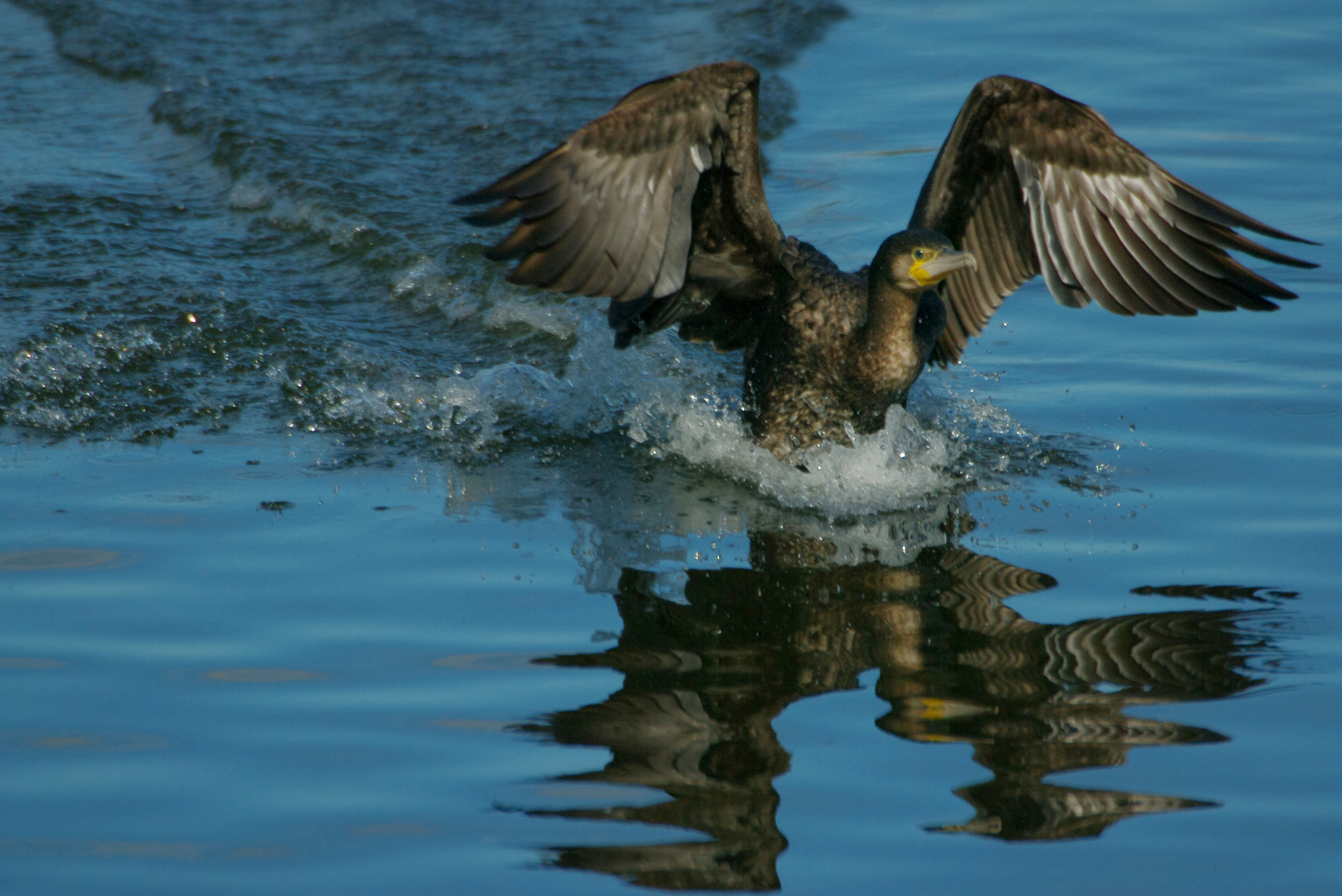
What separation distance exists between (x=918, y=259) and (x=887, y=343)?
0.39m

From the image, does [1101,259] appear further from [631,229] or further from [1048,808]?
[1048,808]

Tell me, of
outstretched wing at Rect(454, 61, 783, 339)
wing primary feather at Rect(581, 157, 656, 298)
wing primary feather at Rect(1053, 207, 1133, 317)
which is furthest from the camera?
wing primary feather at Rect(1053, 207, 1133, 317)

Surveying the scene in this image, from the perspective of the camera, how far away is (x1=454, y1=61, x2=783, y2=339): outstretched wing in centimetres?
486

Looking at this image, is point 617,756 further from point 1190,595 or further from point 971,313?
point 971,313

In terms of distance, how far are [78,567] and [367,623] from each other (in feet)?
3.37

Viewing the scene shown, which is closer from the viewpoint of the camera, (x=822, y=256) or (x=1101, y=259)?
(x=1101, y=259)

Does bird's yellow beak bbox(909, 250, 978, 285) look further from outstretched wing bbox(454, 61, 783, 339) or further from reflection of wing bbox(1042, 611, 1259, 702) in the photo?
reflection of wing bbox(1042, 611, 1259, 702)

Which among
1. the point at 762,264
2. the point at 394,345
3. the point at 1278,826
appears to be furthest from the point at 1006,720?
the point at 394,345

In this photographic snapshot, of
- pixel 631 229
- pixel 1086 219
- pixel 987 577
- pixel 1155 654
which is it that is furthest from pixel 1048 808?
pixel 1086 219

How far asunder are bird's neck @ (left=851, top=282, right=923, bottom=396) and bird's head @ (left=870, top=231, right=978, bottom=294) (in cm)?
10

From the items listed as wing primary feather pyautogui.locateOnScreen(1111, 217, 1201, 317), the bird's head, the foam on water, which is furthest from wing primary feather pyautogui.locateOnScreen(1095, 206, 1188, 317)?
the foam on water

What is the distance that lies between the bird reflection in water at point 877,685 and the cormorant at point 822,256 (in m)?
1.12

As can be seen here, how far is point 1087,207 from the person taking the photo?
579cm

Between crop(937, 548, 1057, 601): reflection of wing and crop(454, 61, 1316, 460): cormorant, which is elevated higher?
crop(454, 61, 1316, 460): cormorant
